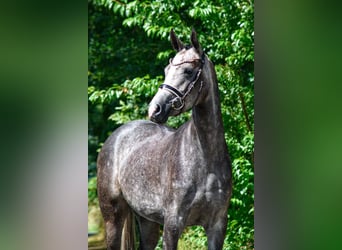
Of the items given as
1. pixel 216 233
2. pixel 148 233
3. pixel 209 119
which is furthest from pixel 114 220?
pixel 209 119

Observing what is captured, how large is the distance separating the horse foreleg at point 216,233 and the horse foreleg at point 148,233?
77 cm

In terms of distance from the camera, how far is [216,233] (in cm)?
447

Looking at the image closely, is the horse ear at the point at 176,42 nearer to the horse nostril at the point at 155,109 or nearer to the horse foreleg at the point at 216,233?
the horse nostril at the point at 155,109

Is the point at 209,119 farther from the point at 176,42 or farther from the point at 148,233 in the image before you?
the point at 148,233

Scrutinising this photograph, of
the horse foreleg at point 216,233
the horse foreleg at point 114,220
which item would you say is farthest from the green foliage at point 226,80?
the horse foreleg at point 216,233

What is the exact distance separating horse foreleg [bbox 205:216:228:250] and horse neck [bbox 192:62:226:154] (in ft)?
1.38

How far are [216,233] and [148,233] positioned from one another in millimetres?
841

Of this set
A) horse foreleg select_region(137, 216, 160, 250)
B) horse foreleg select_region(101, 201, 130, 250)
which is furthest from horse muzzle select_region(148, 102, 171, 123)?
horse foreleg select_region(137, 216, 160, 250)

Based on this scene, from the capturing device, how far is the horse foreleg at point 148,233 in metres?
5.17

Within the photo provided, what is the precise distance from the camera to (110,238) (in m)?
5.10

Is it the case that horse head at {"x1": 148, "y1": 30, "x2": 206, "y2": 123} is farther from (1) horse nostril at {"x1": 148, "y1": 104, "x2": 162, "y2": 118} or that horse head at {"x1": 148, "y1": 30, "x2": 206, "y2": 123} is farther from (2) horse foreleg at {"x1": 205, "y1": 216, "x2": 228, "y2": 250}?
(2) horse foreleg at {"x1": 205, "y1": 216, "x2": 228, "y2": 250}
